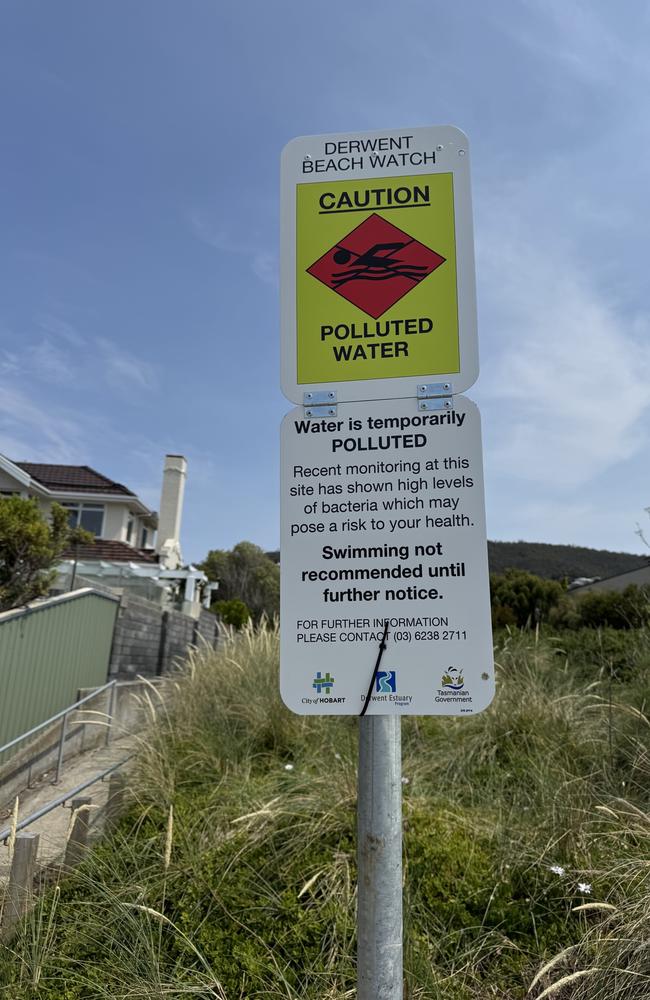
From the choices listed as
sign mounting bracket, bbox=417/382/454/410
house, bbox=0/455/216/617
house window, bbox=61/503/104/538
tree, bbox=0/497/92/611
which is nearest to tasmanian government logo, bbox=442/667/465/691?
sign mounting bracket, bbox=417/382/454/410

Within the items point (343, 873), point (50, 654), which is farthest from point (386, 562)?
point (50, 654)

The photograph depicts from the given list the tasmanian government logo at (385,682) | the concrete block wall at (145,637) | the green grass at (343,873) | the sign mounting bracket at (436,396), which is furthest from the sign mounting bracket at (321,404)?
the concrete block wall at (145,637)

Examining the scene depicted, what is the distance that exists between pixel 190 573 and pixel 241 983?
20634 mm

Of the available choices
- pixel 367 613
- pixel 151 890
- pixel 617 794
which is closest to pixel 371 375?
pixel 367 613

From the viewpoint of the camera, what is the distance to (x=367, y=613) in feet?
6.14

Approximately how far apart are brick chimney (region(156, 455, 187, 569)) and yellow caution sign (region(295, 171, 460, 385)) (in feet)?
90.0

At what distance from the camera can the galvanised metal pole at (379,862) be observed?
1.81 metres

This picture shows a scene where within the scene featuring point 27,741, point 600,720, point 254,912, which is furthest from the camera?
point 27,741

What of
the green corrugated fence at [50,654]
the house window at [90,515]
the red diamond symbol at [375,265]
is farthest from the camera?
the house window at [90,515]

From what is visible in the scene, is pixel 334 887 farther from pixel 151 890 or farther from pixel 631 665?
pixel 631 665

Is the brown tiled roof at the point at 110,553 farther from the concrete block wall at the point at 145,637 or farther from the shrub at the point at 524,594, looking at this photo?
the shrub at the point at 524,594

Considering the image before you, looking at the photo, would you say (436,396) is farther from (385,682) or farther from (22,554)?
(22,554)

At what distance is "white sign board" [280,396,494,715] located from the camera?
183cm

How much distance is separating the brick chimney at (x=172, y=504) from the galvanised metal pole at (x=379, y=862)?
27619mm
